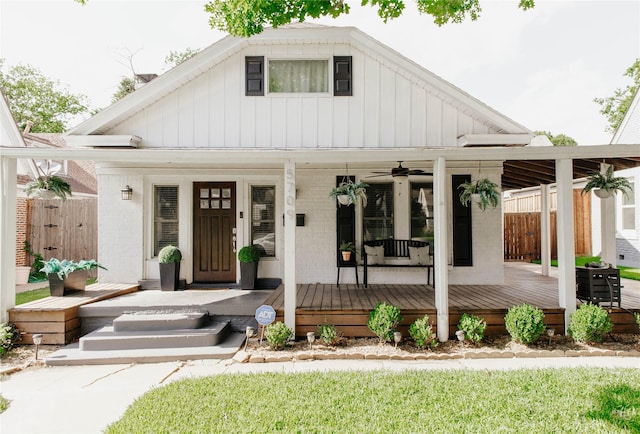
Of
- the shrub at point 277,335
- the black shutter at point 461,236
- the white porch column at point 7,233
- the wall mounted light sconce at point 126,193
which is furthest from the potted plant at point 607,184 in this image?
the white porch column at point 7,233

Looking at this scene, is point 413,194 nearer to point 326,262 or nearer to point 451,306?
point 326,262

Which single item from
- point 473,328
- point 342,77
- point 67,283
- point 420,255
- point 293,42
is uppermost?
point 293,42

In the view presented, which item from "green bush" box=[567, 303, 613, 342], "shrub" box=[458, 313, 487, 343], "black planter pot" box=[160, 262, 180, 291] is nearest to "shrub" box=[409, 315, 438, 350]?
"shrub" box=[458, 313, 487, 343]

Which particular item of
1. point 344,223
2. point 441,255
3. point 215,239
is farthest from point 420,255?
point 215,239

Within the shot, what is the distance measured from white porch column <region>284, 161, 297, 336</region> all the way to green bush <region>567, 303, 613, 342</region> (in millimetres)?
3887

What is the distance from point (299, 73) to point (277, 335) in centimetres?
488

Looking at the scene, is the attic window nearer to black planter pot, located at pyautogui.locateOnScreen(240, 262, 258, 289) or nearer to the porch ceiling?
black planter pot, located at pyautogui.locateOnScreen(240, 262, 258, 289)

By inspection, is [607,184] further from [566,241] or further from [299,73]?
[299,73]

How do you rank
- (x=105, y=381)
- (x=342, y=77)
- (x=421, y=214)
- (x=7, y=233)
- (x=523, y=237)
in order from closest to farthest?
(x=105, y=381) → (x=7, y=233) → (x=342, y=77) → (x=421, y=214) → (x=523, y=237)

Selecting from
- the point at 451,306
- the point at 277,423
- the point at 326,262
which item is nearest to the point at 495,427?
the point at 277,423

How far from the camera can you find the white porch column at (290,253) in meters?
5.26

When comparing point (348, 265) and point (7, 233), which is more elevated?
point (7, 233)

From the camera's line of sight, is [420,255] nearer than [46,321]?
No

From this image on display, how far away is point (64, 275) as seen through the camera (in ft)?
20.5
